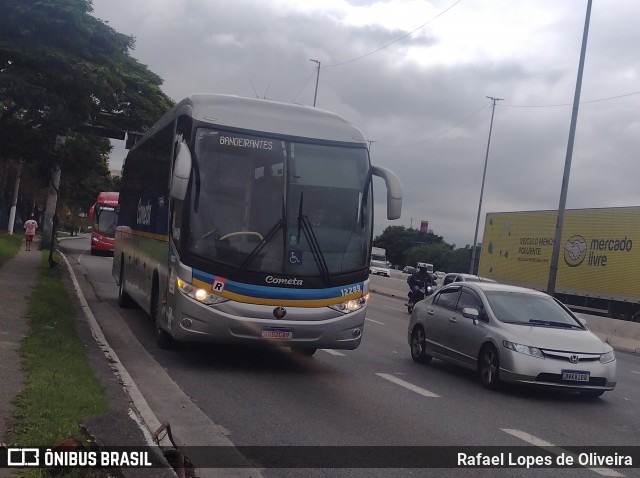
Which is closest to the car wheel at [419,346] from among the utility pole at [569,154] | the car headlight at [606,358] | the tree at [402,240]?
the car headlight at [606,358]

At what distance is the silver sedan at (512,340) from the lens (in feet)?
36.8

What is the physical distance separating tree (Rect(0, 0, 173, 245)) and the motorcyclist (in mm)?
10640

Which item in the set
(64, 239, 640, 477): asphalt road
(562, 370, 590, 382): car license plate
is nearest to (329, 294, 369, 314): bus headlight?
(64, 239, 640, 477): asphalt road

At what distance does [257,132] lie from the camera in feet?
39.2

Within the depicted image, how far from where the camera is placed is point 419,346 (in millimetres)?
14461

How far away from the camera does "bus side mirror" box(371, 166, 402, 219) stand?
12.1 metres

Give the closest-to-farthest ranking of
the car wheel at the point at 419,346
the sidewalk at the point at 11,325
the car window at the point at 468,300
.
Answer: the sidewalk at the point at 11,325
the car window at the point at 468,300
the car wheel at the point at 419,346

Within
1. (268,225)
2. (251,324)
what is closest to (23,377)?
(251,324)

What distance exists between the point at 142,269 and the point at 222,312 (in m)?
4.89

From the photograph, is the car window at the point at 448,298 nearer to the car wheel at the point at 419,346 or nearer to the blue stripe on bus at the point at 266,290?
the car wheel at the point at 419,346

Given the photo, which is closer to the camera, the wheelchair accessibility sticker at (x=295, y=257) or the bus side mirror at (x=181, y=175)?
the bus side mirror at (x=181, y=175)

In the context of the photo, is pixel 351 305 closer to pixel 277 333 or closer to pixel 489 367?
pixel 277 333

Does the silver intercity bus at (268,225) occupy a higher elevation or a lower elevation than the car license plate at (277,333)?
higher

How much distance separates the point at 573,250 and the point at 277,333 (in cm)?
2471
